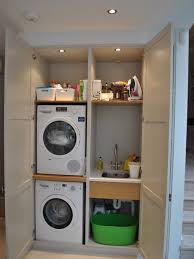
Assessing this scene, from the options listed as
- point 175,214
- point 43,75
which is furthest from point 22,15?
point 175,214

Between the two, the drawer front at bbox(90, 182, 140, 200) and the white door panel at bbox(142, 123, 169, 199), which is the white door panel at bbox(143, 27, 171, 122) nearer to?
the white door panel at bbox(142, 123, 169, 199)

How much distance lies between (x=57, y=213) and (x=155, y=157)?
1.45 m

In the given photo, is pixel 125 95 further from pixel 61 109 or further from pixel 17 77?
pixel 17 77

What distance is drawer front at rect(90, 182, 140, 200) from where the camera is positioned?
99.3 inches

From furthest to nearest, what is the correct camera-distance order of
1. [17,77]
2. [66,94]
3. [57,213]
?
[57,213] → [66,94] → [17,77]

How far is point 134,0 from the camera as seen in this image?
177 centimetres

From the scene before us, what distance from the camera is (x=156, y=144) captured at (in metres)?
2.08

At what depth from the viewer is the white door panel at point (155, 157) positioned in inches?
74.8

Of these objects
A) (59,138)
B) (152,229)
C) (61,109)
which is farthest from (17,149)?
(152,229)

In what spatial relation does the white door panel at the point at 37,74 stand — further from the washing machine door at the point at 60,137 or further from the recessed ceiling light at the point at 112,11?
the recessed ceiling light at the point at 112,11

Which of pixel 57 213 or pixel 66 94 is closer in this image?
pixel 66 94

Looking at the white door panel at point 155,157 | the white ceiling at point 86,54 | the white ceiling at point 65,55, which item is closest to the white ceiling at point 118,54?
the white ceiling at point 86,54

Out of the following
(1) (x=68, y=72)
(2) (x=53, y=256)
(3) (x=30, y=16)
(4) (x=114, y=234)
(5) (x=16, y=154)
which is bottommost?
(2) (x=53, y=256)

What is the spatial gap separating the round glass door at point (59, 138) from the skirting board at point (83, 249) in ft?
3.61
